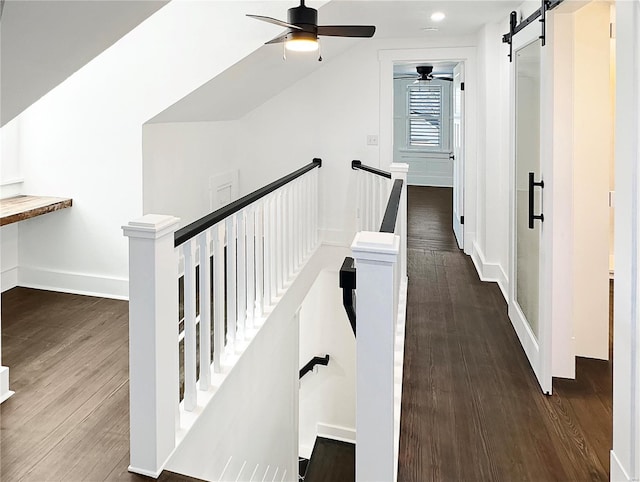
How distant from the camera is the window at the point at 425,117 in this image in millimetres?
10539

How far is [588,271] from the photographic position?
332cm

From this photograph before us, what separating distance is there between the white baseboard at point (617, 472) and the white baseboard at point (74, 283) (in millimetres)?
3259

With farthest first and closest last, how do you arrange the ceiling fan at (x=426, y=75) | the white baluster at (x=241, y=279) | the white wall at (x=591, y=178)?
the ceiling fan at (x=426, y=75), the white wall at (x=591, y=178), the white baluster at (x=241, y=279)

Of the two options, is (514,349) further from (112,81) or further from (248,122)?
(248,122)

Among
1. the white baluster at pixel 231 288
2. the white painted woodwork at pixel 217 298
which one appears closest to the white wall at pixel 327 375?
the white baluster at pixel 231 288

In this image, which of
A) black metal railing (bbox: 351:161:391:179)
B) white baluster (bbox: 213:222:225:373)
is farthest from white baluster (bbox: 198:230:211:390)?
black metal railing (bbox: 351:161:391:179)

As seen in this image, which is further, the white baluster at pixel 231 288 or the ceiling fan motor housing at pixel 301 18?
the white baluster at pixel 231 288

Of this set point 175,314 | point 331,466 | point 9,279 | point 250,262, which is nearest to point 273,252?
point 250,262

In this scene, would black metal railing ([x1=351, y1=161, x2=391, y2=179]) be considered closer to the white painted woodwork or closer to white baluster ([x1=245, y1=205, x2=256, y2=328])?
white baluster ([x1=245, y1=205, x2=256, y2=328])

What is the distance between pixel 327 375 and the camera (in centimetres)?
610

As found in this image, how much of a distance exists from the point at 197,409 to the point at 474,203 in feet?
13.2

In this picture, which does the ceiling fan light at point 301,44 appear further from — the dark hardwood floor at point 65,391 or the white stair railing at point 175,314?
the dark hardwood floor at point 65,391

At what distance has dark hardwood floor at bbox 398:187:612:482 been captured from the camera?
2.29m

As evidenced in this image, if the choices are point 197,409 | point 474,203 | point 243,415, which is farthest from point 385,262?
point 474,203
